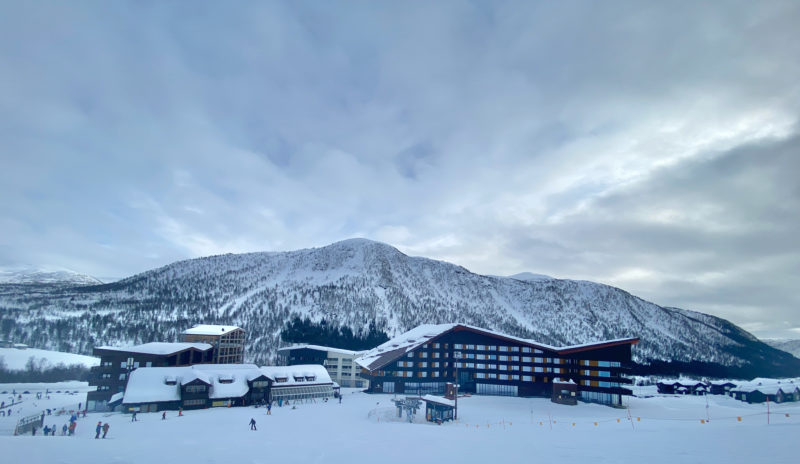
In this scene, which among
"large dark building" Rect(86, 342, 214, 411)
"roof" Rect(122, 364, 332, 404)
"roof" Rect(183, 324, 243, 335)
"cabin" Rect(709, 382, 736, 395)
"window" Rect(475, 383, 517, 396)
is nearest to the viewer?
"roof" Rect(122, 364, 332, 404)

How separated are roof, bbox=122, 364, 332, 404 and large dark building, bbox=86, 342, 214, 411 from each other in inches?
447

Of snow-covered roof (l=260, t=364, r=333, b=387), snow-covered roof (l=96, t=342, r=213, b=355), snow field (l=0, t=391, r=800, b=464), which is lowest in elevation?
snow-covered roof (l=260, t=364, r=333, b=387)

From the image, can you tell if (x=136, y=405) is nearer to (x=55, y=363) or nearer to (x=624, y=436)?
(x=624, y=436)

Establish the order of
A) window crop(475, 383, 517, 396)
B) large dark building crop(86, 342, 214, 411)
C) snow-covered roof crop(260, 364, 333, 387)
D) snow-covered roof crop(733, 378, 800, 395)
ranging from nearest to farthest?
large dark building crop(86, 342, 214, 411) → snow-covered roof crop(260, 364, 333, 387) → snow-covered roof crop(733, 378, 800, 395) → window crop(475, 383, 517, 396)

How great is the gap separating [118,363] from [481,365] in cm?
8061

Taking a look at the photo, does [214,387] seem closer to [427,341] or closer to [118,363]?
[118,363]

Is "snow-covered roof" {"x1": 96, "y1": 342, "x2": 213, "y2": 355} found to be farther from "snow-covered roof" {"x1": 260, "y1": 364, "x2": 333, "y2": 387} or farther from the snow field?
the snow field

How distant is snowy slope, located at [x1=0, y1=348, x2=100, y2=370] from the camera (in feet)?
398

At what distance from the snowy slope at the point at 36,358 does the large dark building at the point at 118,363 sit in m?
58.4

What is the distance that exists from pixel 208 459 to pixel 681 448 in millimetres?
36853

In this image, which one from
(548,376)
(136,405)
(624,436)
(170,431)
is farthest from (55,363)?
(624,436)

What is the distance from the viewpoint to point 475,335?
108 m

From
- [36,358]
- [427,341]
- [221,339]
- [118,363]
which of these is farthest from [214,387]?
[36,358]

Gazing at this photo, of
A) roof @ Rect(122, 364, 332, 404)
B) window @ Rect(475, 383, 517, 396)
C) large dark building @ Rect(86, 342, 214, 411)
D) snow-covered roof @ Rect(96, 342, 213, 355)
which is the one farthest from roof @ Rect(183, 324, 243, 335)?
window @ Rect(475, 383, 517, 396)
